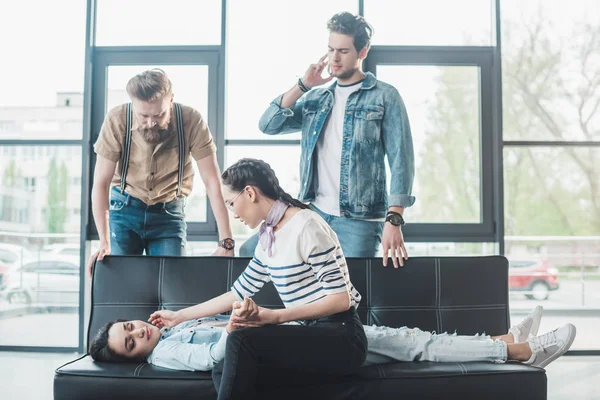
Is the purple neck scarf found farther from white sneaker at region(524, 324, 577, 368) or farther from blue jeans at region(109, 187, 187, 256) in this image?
white sneaker at region(524, 324, 577, 368)

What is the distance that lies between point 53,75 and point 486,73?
308 cm

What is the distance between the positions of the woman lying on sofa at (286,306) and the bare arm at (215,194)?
1.70 feet

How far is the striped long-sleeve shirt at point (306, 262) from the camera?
1.79 m

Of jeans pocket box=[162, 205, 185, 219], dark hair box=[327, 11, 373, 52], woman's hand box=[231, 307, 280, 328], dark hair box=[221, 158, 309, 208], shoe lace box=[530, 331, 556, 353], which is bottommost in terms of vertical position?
shoe lace box=[530, 331, 556, 353]

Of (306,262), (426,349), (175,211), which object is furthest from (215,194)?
(426,349)

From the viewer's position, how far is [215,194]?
2592 millimetres

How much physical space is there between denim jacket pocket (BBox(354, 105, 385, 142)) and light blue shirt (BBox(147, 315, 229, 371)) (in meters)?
0.96

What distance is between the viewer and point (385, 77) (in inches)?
160

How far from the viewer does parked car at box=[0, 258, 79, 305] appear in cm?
412

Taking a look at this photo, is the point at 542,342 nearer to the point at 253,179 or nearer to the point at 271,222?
the point at 271,222

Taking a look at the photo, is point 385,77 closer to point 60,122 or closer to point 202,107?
point 202,107

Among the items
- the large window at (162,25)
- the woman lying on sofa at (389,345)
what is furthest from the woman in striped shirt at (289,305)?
the large window at (162,25)

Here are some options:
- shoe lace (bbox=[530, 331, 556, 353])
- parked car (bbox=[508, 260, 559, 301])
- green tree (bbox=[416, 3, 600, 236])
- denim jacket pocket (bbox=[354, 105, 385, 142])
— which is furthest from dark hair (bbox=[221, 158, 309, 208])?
parked car (bbox=[508, 260, 559, 301])

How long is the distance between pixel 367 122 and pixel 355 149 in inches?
4.8
